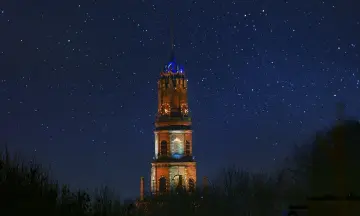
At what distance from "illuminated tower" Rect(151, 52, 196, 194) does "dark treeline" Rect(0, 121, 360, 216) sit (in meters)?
19.8

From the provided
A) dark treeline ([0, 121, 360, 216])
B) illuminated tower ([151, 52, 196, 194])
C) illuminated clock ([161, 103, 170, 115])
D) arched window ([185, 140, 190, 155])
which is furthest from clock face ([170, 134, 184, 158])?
dark treeline ([0, 121, 360, 216])

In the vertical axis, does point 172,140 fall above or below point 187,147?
above

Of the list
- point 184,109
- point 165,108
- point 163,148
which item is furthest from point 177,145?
point 165,108

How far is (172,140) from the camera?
12044 cm

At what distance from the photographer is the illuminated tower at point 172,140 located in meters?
120

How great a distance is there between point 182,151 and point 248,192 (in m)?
47.9

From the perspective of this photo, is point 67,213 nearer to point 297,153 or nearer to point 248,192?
point 297,153

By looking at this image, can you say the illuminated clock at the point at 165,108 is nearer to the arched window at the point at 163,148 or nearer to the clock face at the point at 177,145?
the clock face at the point at 177,145

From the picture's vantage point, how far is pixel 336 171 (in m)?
12.0

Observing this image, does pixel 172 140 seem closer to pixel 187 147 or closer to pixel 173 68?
pixel 187 147

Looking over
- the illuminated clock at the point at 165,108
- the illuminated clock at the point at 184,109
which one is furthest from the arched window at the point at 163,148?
the illuminated clock at the point at 184,109

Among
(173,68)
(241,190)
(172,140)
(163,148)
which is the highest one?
(173,68)

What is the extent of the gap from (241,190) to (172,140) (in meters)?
45.0

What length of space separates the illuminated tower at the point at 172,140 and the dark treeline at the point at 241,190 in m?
19.8
